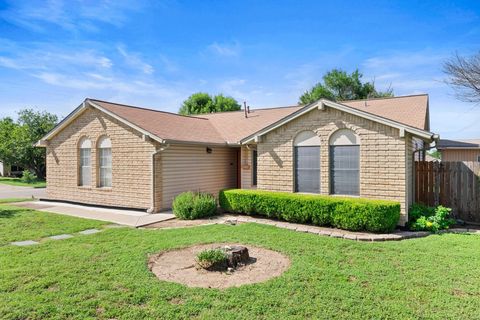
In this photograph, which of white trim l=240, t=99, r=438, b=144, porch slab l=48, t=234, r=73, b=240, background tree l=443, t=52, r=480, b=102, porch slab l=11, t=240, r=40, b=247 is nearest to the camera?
porch slab l=11, t=240, r=40, b=247

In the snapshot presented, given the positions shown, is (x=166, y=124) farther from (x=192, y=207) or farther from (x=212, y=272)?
(x=212, y=272)

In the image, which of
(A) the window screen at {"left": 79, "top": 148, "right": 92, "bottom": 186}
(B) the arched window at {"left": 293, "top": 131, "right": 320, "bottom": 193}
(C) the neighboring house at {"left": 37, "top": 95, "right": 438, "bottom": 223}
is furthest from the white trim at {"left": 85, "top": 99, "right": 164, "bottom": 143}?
(B) the arched window at {"left": 293, "top": 131, "right": 320, "bottom": 193}

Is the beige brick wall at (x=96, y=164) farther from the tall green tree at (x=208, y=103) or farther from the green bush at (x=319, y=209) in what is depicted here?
the tall green tree at (x=208, y=103)

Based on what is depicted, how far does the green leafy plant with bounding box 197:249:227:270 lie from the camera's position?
5906 millimetres

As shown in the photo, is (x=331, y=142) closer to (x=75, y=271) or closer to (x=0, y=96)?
(x=75, y=271)

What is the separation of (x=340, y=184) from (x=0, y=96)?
28623mm

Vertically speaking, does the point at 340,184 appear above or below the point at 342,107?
below

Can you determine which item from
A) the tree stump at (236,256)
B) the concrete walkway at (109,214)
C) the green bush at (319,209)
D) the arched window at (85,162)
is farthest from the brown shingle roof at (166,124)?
the tree stump at (236,256)

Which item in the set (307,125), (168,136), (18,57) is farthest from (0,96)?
(307,125)

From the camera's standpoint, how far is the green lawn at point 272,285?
4230 millimetres

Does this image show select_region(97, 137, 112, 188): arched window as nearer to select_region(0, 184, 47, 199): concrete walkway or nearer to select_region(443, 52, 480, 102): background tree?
select_region(0, 184, 47, 199): concrete walkway

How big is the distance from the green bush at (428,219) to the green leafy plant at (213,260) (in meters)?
6.34

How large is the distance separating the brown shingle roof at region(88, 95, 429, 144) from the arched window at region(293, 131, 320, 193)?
138 inches

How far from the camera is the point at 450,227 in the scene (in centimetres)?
973
